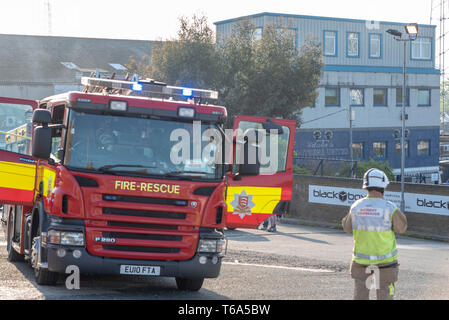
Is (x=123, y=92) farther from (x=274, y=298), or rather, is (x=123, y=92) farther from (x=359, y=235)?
(x=359, y=235)

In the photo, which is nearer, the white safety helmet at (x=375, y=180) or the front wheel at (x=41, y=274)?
the white safety helmet at (x=375, y=180)

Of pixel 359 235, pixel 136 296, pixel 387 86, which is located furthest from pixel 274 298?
pixel 387 86

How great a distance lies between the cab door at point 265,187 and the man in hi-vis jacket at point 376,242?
389 centimetres

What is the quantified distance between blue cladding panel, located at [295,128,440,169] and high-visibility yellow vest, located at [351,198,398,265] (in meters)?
41.5

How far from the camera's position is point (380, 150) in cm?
5531

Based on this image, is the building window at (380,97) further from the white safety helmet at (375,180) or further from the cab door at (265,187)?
the white safety helmet at (375,180)

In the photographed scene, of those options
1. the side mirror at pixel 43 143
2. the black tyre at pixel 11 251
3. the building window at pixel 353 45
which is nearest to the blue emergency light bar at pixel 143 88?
the side mirror at pixel 43 143

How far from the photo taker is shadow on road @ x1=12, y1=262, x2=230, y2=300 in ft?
32.7

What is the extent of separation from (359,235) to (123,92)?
14.8 ft

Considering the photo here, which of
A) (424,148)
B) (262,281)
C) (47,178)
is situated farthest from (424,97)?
(47,178)

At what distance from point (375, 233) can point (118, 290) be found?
14.4 feet

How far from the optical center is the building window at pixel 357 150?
175ft

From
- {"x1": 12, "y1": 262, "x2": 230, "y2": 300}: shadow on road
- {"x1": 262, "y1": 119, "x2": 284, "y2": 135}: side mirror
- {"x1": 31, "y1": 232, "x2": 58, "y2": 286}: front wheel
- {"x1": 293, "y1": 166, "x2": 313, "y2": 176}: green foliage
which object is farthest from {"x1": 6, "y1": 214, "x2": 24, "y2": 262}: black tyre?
{"x1": 293, "y1": 166, "x2": 313, "y2": 176}: green foliage

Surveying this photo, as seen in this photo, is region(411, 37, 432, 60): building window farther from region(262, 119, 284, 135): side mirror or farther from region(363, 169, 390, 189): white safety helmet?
region(363, 169, 390, 189): white safety helmet
